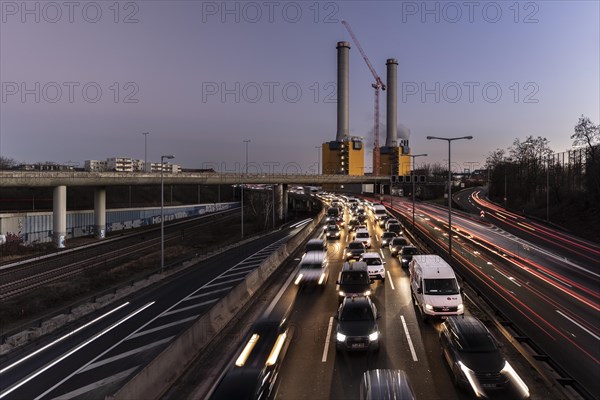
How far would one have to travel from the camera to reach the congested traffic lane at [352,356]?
11.6 m

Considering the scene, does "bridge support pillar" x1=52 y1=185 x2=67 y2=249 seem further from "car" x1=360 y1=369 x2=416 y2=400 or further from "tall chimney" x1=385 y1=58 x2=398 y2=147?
"tall chimney" x1=385 y1=58 x2=398 y2=147

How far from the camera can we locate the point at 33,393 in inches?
461

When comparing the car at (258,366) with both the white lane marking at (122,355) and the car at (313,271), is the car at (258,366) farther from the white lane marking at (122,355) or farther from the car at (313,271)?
the car at (313,271)

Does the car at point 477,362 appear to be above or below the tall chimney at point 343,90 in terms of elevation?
below

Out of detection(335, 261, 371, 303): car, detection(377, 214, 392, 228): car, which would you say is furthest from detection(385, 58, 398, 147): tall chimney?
detection(335, 261, 371, 303): car

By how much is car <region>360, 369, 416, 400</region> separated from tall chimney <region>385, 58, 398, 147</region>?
532 feet

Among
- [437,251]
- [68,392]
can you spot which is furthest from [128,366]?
[437,251]

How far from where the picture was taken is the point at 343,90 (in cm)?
14275

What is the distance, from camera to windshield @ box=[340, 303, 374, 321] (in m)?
14.7

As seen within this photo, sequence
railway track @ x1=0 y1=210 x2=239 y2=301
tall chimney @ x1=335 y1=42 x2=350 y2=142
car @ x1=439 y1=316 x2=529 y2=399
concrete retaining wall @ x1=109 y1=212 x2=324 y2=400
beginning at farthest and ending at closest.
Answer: tall chimney @ x1=335 y1=42 x2=350 y2=142, railway track @ x1=0 y1=210 x2=239 y2=301, car @ x1=439 y1=316 x2=529 y2=399, concrete retaining wall @ x1=109 y1=212 x2=324 y2=400

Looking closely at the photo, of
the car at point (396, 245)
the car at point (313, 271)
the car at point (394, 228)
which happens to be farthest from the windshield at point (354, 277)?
the car at point (394, 228)

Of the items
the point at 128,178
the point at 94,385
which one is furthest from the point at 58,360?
the point at 128,178

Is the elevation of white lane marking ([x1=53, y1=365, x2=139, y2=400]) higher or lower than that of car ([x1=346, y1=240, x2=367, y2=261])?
lower

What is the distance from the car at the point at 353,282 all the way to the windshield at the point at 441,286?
11.7 ft
